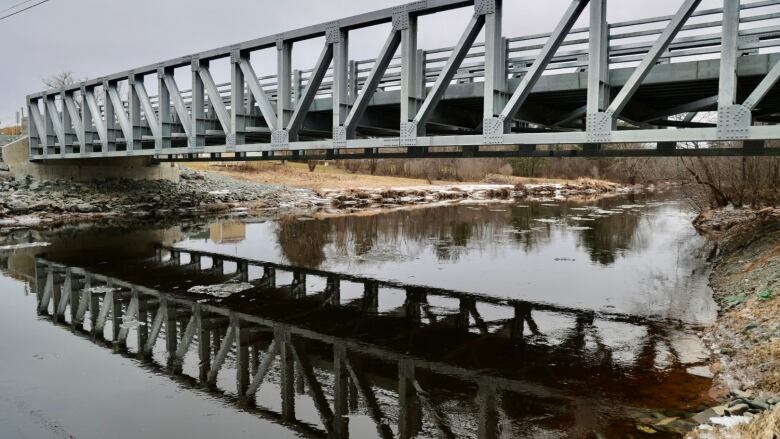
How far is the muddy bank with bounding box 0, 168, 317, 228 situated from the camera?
3212 centimetres

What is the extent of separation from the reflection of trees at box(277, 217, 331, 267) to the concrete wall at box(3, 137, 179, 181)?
1252 centimetres

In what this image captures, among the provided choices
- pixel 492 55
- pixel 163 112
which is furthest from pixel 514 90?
pixel 163 112

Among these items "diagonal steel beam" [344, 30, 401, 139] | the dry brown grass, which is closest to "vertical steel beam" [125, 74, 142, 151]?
"diagonal steel beam" [344, 30, 401, 139]

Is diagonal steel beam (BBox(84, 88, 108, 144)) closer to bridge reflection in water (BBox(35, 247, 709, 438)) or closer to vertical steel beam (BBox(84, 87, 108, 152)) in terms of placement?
vertical steel beam (BBox(84, 87, 108, 152))

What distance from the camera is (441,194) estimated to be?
55.0 m

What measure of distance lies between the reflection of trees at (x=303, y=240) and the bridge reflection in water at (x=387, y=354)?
4099 millimetres

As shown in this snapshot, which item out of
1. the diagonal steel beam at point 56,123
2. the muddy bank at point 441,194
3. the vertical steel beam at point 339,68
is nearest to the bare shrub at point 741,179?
the vertical steel beam at point 339,68

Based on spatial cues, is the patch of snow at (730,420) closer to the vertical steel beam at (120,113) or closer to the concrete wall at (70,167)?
the vertical steel beam at (120,113)

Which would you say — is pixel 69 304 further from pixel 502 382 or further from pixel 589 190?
pixel 589 190

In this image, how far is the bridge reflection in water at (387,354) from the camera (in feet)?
24.5

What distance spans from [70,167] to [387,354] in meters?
33.7

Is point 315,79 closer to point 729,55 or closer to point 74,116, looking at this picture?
point 729,55

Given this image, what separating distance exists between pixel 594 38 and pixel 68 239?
2212 cm

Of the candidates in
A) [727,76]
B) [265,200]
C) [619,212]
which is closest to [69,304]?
[727,76]
